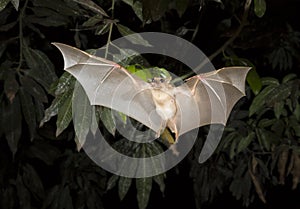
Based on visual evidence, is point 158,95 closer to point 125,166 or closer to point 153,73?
point 153,73

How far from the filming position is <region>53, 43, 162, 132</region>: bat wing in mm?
608

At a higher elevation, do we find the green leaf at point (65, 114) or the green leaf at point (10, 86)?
the green leaf at point (65, 114)

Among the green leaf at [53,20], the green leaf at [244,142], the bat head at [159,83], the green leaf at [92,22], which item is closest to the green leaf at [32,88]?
the green leaf at [53,20]

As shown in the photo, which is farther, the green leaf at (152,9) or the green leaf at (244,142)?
the green leaf at (244,142)

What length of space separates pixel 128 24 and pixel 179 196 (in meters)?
0.81

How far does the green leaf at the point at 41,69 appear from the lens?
3.46 feet

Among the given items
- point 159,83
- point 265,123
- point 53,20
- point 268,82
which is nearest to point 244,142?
point 265,123

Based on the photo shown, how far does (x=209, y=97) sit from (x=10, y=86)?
0.47 metres

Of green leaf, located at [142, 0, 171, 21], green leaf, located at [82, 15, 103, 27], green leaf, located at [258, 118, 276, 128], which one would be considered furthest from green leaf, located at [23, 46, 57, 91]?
green leaf, located at [258, 118, 276, 128]

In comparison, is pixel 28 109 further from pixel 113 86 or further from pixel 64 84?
pixel 113 86

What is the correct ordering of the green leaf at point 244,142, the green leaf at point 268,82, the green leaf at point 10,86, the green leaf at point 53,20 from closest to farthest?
the green leaf at point 10,86 < the green leaf at point 53,20 < the green leaf at point 268,82 < the green leaf at point 244,142

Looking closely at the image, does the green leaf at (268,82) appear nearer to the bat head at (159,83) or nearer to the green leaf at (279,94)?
the green leaf at (279,94)

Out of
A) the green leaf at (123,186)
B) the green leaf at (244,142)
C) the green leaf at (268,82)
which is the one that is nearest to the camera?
the green leaf at (123,186)

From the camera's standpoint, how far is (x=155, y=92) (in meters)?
0.59
